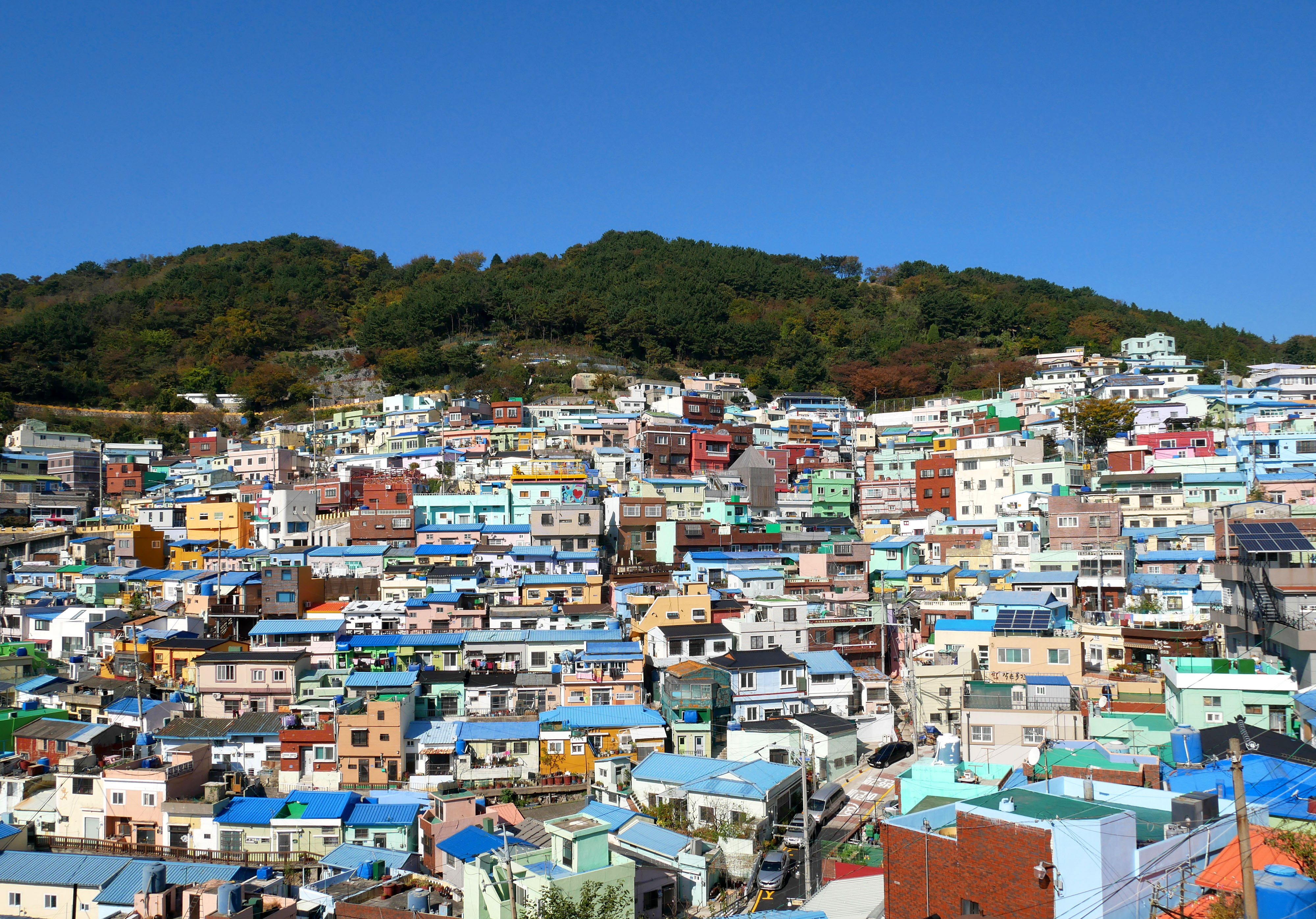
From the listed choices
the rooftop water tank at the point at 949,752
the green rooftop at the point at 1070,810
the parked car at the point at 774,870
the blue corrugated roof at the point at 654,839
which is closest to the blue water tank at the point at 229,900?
the blue corrugated roof at the point at 654,839

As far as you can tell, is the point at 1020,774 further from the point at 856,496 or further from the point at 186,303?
the point at 186,303

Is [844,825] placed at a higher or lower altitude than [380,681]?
lower

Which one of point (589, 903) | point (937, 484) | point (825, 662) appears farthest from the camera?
point (937, 484)

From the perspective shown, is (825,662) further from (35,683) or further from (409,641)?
(35,683)

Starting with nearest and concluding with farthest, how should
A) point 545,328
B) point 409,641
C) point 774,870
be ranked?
point 774,870, point 409,641, point 545,328

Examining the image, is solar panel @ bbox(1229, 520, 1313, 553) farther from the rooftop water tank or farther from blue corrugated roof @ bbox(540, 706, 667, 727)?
blue corrugated roof @ bbox(540, 706, 667, 727)

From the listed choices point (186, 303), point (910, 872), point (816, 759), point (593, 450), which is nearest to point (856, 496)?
point (593, 450)

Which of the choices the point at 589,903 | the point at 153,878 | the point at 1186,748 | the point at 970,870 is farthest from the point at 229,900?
the point at 1186,748
